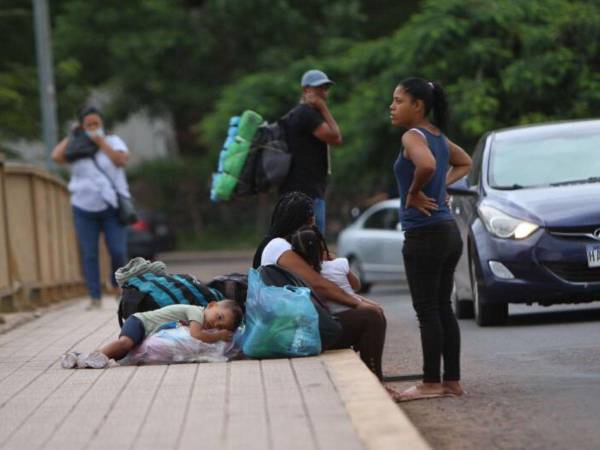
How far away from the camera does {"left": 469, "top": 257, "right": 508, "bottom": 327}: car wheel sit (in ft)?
42.5

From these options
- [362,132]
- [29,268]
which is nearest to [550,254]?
[29,268]

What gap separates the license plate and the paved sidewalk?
3908 mm

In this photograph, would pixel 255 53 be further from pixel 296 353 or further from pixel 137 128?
pixel 296 353

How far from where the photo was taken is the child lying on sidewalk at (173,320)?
9.23 meters

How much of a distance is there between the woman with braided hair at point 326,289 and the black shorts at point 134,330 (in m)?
0.75

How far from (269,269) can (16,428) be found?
2484 millimetres

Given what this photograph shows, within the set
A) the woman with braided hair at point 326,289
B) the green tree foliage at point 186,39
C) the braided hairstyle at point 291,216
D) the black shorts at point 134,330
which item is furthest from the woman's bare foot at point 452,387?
the green tree foliage at point 186,39

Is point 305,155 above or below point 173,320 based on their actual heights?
above

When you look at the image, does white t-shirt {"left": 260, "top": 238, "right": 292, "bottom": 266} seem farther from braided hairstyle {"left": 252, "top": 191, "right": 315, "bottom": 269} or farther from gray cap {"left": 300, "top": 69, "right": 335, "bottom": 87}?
gray cap {"left": 300, "top": 69, "right": 335, "bottom": 87}

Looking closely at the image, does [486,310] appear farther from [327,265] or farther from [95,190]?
[95,190]

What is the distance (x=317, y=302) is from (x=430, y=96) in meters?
1.31

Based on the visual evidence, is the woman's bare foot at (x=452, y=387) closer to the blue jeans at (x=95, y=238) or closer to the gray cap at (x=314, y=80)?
the gray cap at (x=314, y=80)

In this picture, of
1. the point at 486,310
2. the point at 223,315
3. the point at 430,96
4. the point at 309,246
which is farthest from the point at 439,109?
the point at 486,310

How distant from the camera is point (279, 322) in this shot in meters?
8.92
